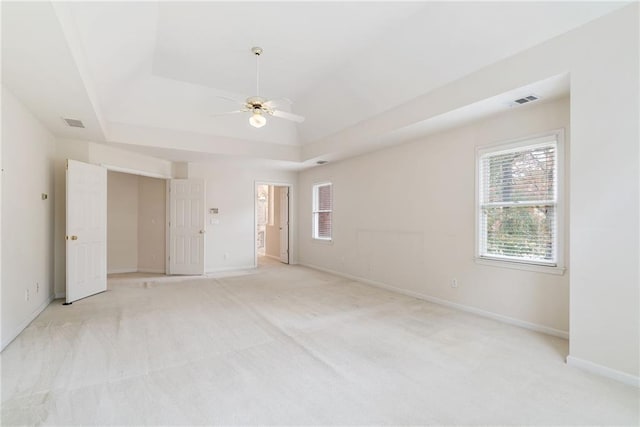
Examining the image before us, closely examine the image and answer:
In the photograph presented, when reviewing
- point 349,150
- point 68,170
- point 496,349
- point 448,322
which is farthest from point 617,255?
point 68,170

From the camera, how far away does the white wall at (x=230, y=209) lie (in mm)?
6855

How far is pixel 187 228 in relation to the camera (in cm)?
648

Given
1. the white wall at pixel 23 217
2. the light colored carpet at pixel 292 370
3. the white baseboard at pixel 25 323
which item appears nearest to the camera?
the light colored carpet at pixel 292 370

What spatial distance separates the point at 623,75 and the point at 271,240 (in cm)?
834

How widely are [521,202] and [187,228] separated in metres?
6.14

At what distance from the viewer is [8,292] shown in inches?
121

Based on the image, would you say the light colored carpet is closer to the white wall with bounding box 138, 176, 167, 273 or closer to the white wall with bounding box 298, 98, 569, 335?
the white wall with bounding box 298, 98, 569, 335

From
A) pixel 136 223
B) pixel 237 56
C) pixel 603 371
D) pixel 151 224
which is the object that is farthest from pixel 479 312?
pixel 136 223

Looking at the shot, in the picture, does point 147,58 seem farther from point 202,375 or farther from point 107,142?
point 202,375

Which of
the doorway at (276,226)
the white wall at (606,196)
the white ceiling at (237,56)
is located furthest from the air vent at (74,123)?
the white wall at (606,196)

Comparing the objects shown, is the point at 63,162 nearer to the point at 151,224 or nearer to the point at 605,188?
the point at 151,224

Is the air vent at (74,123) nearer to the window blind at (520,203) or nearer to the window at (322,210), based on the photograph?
the window at (322,210)

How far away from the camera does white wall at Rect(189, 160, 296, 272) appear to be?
22.5ft

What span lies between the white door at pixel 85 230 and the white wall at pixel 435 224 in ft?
14.5
